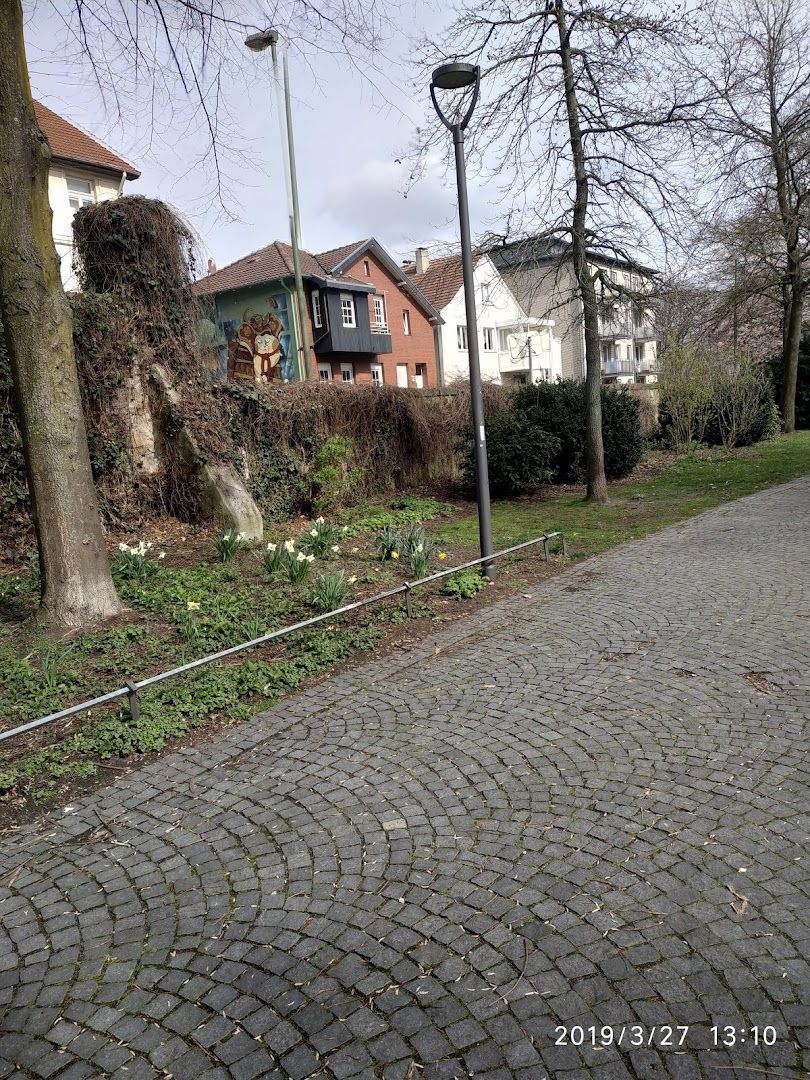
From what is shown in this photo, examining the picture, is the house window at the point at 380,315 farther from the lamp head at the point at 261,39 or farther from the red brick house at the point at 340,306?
Answer: the lamp head at the point at 261,39

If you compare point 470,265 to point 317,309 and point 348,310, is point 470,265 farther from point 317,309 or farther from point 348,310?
point 348,310

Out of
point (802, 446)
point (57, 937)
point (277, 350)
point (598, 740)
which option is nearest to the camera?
point (57, 937)

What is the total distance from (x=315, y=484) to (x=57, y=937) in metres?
11.2

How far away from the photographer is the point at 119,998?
102 inches

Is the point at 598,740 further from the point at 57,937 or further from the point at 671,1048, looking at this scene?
the point at 57,937

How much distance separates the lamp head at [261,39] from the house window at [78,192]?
20.4 metres

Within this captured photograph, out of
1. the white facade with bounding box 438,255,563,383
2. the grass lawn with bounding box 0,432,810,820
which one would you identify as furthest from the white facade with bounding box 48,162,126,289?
the white facade with bounding box 438,255,563,383

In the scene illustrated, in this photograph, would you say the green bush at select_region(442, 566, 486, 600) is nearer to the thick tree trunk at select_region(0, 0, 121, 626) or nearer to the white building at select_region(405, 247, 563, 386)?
the thick tree trunk at select_region(0, 0, 121, 626)

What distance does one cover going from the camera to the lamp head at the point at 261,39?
24.4ft

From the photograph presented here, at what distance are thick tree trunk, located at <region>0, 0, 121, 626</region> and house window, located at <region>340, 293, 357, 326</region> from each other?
100ft

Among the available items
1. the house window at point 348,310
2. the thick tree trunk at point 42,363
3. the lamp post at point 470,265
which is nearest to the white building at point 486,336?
the house window at point 348,310

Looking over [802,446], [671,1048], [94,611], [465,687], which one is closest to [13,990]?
[671,1048]

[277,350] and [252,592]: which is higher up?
[277,350]

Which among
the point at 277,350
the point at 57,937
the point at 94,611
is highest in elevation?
the point at 277,350
